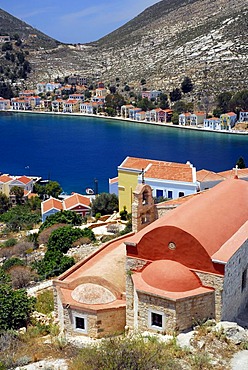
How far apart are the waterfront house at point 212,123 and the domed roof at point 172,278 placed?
66.2 meters

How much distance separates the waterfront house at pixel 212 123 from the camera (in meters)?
74.5

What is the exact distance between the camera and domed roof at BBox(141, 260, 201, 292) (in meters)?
10.0

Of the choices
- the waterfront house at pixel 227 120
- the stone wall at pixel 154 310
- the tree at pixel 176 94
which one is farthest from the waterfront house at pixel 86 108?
the stone wall at pixel 154 310

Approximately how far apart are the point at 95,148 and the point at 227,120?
21256 mm

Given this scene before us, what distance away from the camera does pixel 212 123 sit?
246ft

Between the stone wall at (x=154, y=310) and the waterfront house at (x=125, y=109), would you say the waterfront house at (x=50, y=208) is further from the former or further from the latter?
the waterfront house at (x=125, y=109)

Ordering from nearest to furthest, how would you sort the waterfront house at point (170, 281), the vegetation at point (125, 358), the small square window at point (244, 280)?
the vegetation at point (125, 358)
the waterfront house at point (170, 281)
the small square window at point (244, 280)

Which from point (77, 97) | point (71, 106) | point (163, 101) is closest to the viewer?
point (163, 101)

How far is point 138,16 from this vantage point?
6230 inches

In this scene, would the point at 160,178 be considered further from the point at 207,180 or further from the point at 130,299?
the point at 130,299

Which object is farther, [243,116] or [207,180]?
[243,116]

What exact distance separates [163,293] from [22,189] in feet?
114

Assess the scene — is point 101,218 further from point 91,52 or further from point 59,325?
point 91,52

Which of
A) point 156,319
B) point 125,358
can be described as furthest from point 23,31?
point 125,358
